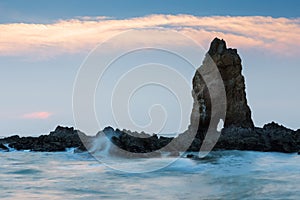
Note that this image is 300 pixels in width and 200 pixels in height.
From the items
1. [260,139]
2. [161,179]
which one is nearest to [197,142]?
[260,139]

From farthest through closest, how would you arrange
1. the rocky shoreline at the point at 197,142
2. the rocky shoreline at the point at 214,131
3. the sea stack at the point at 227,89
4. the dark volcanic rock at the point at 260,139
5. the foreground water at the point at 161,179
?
1. the sea stack at the point at 227,89
2. the rocky shoreline at the point at 214,131
3. the dark volcanic rock at the point at 260,139
4. the rocky shoreline at the point at 197,142
5. the foreground water at the point at 161,179

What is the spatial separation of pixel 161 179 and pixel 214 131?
17.6 m

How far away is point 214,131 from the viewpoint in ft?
126

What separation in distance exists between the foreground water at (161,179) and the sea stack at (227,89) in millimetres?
8931

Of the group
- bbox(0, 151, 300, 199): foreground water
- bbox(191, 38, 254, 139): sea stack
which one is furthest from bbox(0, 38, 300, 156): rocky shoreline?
bbox(0, 151, 300, 199): foreground water

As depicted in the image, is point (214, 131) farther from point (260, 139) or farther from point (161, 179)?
point (161, 179)

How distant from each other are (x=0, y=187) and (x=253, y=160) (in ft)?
49.4

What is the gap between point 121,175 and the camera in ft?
75.5

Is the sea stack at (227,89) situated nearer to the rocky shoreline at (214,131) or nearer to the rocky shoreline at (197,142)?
the rocky shoreline at (214,131)

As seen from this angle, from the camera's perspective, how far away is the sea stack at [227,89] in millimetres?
39719

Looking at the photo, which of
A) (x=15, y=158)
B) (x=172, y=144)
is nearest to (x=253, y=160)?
(x=172, y=144)

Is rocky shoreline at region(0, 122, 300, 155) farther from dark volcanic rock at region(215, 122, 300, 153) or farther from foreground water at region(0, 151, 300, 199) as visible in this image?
foreground water at region(0, 151, 300, 199)

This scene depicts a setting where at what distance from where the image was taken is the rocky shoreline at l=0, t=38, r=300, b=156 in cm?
3334

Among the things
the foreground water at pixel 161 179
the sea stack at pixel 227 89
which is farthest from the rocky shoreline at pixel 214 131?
the foreground water at pixel 161 179
